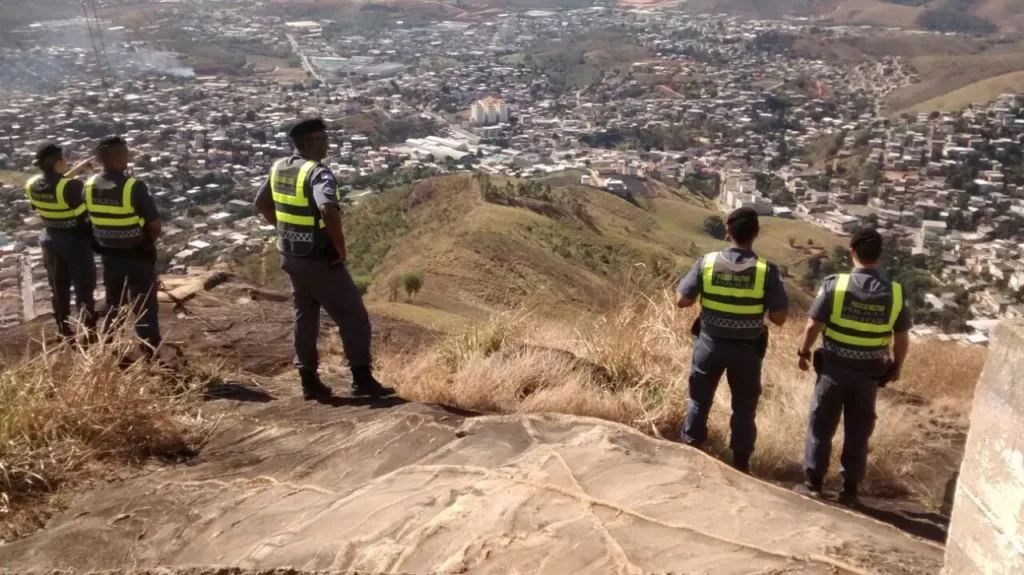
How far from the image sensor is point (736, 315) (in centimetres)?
409

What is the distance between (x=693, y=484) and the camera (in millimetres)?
3205

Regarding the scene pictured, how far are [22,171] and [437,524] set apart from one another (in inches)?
884

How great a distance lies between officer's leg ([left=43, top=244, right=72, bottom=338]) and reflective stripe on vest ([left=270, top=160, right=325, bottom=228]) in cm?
211

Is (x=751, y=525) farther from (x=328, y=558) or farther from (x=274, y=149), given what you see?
(x=274, y=149)

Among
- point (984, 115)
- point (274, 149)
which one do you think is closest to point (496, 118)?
point (274, 149)

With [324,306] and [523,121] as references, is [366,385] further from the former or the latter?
[523,121]

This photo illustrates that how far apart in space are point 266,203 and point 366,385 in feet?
3.81

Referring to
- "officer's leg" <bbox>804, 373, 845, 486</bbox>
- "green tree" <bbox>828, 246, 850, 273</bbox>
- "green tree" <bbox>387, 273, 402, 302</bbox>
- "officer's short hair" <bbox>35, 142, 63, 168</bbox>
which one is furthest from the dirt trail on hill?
"green tree" <bbox>828, 246, 850, 273</bbox>

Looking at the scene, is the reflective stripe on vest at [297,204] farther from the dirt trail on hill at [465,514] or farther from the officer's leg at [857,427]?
the officer's leg at [857,427]

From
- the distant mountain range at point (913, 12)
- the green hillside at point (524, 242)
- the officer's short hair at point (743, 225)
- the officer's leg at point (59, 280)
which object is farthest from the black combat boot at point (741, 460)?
the distant mountain range at point (913, 12)

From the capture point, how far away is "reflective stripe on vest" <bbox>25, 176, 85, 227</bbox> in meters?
5.42

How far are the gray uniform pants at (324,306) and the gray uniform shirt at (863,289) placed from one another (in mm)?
2317

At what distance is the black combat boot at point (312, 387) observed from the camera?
4.69 metres

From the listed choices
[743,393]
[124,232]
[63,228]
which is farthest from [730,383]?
[63,228]
